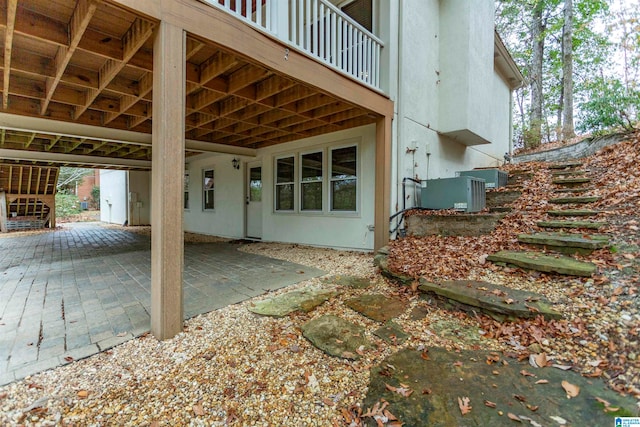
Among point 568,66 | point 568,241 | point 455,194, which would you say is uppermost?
point 568,66

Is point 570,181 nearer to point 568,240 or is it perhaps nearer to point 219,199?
point 568,240

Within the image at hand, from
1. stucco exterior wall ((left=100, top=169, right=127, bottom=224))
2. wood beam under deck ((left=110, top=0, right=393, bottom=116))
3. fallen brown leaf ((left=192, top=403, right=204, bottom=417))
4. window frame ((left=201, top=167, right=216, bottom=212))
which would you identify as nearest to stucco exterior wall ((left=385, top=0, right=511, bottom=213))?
wood beam under deck ((left=110, top=0, right=393, bottom=116))

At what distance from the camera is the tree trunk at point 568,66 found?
968cm

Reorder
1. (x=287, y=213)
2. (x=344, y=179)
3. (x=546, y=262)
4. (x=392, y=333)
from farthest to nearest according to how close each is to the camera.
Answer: (x=287, y=213), (x=344, y=179), (x=546, y=262), (x=392, y=333)

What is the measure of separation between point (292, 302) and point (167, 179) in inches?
68.6

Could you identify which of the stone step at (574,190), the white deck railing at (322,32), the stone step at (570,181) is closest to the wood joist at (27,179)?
the white deck railing at (322,32)

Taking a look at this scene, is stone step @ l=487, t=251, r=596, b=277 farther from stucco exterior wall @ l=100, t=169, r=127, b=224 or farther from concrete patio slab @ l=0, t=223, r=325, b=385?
stucco exterior wall @ l=100, t=169, r=127, b=224

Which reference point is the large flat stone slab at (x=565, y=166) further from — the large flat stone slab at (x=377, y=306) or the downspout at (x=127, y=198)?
the downspout at (x=127, y=198)

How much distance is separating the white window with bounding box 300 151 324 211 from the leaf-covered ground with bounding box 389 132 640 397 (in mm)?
2267

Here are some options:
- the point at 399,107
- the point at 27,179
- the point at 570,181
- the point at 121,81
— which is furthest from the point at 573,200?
the point at 27,179

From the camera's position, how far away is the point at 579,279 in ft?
8.32

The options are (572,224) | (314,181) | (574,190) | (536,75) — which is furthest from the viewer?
(536,75)

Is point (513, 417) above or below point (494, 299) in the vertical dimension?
below

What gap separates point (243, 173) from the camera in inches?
319
